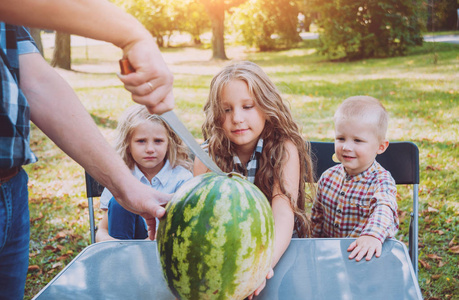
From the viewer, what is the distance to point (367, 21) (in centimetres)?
1602

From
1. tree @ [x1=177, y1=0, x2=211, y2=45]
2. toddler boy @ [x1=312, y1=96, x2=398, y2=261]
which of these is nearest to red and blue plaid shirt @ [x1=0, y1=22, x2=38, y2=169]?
toddler boy @ [x1=312, y1=96, x2=398, y2=261]

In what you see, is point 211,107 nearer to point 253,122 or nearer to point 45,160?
point 253,122

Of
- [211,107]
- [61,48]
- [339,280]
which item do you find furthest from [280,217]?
[61,48]

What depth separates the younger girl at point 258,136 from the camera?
2472 millimetres

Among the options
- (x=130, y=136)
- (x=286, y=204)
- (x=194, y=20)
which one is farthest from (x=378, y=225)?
(x=194, y=20)

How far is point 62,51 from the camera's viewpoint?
1580 cm

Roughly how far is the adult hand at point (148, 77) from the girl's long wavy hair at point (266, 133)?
1281 millimetres

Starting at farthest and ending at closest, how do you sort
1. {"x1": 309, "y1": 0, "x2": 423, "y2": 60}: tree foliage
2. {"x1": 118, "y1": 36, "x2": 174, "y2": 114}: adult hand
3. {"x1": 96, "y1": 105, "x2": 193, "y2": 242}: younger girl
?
{"x1": 309, "y1": 0, "x2": 423, "y2": 60}: tree foliage, {"x1": 96, "y1": 105, "x2": 193, "y2": 242}: younger girl, {"x1": 118, "y1": 36, "x2": 174, "y2": 114}: adult hand

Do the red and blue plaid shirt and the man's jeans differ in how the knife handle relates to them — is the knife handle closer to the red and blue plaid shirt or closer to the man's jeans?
the red and blue plaid shirt

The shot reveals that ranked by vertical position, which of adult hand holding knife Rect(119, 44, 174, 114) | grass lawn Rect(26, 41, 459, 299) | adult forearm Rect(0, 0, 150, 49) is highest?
adult forearm Rect(0, 0, 150, 49)

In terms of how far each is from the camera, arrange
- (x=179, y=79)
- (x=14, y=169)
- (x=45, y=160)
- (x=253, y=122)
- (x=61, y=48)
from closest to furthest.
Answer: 1. (x=14, y=169)
2. (x=253, y=122)
3. (x=45, y=160)
4. (x=179, y=79)
5. (x=61, y=48)

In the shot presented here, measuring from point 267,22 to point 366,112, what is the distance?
70.9 feet

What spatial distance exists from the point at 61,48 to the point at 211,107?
14796 millimetres

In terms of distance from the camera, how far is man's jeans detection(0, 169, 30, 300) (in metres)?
1.38
